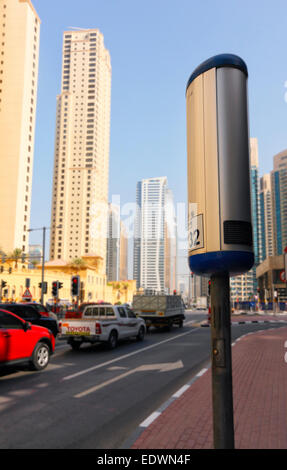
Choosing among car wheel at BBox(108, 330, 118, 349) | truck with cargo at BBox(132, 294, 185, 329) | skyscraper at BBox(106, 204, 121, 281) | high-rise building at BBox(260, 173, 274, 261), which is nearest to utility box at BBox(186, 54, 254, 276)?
Answer: car wheel at BBox(108, 330, 118, 349)

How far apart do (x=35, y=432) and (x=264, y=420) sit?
361 cm

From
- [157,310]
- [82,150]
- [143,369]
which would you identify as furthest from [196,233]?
[82,150]

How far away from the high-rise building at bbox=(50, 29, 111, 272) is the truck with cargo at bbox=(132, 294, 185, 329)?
119m

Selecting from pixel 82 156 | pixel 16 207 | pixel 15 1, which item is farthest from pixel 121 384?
pixel 82 156

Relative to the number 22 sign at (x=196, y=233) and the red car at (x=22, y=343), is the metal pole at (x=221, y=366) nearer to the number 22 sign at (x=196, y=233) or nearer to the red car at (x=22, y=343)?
the number 22 sign at (x=196, y=233)

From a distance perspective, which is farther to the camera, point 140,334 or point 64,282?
point 64,282

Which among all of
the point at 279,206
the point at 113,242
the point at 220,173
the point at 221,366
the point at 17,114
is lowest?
the point at 221,366

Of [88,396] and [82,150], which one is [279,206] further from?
[88,396]

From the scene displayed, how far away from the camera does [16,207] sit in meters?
92.1

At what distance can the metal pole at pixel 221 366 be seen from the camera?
7.60 ft

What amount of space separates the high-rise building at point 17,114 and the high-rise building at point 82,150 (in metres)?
50.3

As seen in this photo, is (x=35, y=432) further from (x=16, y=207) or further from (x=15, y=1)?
(x=15, y=1)

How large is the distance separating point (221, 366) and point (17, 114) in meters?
107

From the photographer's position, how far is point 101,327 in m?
14.1
